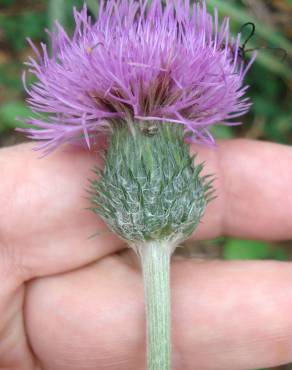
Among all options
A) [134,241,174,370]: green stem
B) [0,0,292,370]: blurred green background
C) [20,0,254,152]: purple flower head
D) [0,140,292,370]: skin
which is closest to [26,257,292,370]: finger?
[0,140,292,370]: skin

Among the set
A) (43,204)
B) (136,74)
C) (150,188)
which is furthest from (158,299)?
(136,74)

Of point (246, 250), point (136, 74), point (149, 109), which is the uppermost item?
point (136, 74)

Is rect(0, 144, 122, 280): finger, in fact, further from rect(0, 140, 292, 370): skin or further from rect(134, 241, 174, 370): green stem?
rect(134, 241, 174, 370): green stem

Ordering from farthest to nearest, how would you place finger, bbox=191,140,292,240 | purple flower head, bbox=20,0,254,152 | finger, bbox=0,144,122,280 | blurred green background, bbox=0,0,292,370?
blurred green background, bbox=0,0,292,370
finger, bbox=191,140,292,240
finger, bbox=0,144,122,280
purple flower head, bbox=20,0,254,152

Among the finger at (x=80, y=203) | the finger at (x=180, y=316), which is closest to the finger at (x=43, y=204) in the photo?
the finger at (x=80, y=203)

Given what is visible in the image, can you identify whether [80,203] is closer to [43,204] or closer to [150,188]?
[43,204]

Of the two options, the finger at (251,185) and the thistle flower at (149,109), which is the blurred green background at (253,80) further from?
the thistle flower at (149,109)
